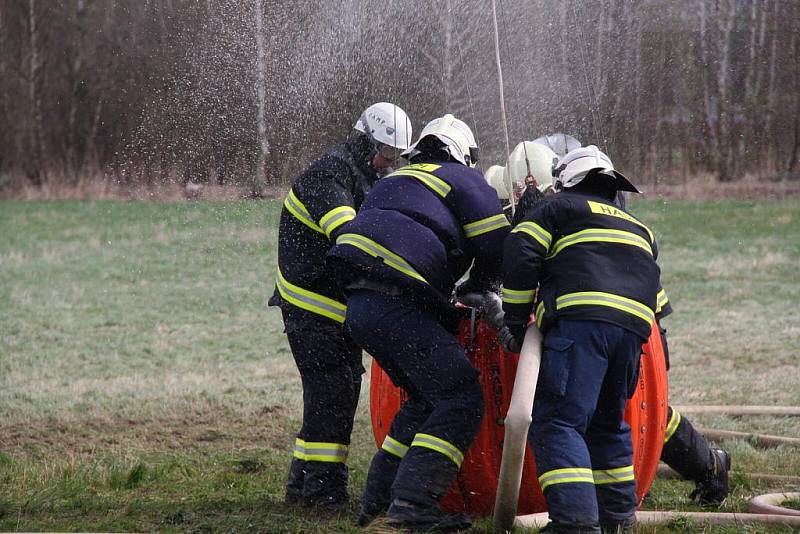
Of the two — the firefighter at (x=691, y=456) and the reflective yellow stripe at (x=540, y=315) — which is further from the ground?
the reflective yellow stripe at (x=540, y=315)

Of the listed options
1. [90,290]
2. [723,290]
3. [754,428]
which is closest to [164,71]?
[90,290]

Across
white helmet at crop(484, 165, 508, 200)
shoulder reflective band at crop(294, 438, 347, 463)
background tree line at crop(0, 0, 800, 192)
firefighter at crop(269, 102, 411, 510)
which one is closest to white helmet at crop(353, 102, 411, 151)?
firefighter at crop(269, 102, 411, 510)

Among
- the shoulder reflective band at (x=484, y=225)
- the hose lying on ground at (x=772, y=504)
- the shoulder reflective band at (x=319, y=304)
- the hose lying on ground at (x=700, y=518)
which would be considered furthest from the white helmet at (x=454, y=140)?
the hose lying on ground at (x=772, y=504)

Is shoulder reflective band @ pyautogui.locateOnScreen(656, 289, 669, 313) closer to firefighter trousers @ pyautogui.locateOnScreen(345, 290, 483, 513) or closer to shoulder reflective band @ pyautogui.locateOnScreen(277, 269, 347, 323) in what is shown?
firefighter trousers @ pyautogui.locateOnScreen(345, 290, 483, 513)

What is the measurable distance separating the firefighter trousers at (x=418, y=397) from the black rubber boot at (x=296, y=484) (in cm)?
58

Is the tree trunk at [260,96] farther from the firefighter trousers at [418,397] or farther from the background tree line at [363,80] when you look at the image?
the firefighter trousers at [418,397]

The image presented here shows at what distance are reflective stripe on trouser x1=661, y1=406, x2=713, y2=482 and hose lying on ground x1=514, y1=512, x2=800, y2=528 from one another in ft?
1.49

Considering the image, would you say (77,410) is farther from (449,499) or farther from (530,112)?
(530,112)

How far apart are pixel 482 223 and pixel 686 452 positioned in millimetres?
1544

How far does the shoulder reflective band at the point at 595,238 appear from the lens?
4.70 metres

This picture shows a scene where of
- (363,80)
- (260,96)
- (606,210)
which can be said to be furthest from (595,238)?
(260,96)

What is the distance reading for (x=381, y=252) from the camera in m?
4.95

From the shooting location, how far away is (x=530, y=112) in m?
14.9

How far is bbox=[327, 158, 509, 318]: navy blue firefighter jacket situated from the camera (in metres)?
4.92
